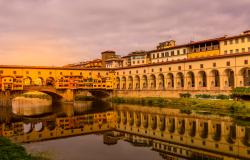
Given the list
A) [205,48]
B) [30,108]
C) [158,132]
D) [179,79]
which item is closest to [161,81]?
[179,79]

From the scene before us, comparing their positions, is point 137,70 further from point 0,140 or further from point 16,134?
point 0,140

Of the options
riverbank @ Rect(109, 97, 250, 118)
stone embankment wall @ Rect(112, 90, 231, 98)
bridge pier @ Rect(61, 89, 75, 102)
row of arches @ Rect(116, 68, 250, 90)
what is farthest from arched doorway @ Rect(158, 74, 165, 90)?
bridge pier @ Rect(61, 89, 75, 102)

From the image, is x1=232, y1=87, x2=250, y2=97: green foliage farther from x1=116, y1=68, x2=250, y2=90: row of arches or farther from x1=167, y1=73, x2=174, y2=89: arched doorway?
x1=167, y1=73, x2=174, y2=89: arched doorway

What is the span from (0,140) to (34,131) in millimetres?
13932

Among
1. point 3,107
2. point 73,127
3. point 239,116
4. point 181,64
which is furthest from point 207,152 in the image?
point 3,107

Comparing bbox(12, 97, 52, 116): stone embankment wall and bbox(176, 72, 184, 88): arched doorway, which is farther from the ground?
bbox(176, 72, 184, 88): arched doorway

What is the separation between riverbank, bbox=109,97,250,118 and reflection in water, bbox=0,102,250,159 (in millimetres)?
4298

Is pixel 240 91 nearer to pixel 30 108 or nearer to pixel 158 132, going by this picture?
pixel 158 132

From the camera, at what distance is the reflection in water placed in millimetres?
26094

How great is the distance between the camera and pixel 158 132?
116ft

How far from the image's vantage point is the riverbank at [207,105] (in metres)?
43.6

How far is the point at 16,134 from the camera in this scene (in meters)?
36.2

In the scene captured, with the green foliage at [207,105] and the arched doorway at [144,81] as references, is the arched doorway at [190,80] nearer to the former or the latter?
the green foliage at [207,105]

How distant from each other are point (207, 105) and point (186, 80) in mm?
14770
